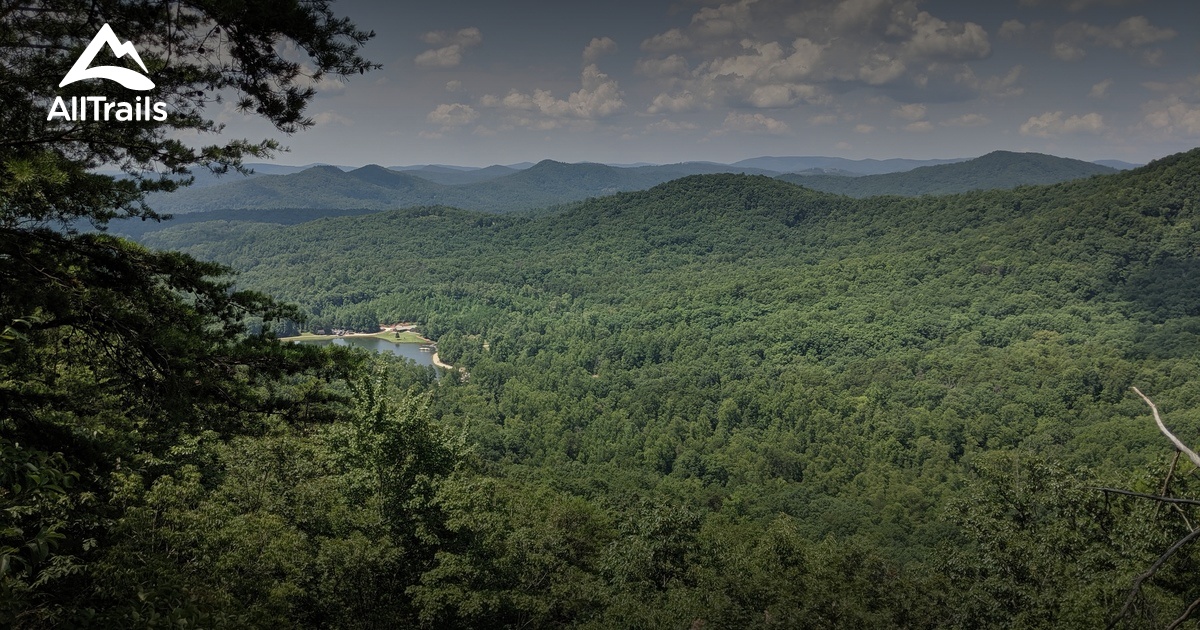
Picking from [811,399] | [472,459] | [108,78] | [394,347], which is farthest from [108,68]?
[394,347]

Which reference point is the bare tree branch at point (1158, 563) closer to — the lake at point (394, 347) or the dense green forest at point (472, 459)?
the dense green forest at point (472, 459)

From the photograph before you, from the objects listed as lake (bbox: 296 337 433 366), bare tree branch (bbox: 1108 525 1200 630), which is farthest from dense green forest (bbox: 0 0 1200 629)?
lake (bbox: 296 337 433 366)

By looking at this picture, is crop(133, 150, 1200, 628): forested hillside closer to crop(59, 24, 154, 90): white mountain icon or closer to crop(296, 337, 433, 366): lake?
crop(296, 337, 433, 366): lake

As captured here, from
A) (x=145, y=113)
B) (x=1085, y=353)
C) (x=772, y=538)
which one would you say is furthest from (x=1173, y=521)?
(x=1085, y=353)

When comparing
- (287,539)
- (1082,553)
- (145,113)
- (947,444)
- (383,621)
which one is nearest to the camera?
(145,113)

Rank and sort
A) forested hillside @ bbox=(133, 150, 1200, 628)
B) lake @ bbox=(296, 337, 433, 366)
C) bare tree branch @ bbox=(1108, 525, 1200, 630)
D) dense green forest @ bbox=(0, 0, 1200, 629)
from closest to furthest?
bare tree branch @ bbox=(1108, 525, 1200, 630) → dense green forest @ bbox=(0, 0, 1200, 629) → forested hillside @ bbox=(133, 150, 1200, 628) → lake @ bbox=(296, 337, 433, 366)

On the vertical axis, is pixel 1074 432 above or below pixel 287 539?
below

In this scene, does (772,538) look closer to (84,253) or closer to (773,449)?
(84,253)
